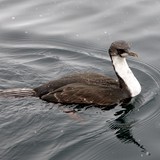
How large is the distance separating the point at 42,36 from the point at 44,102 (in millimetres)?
3663

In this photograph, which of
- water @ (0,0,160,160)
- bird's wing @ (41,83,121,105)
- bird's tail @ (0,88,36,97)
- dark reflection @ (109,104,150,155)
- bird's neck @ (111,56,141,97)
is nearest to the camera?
water @ (0,0,160,160)

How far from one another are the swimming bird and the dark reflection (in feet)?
1.01

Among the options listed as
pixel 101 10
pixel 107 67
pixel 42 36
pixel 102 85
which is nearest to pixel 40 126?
pixel 102 85

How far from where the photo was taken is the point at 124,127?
974 cm

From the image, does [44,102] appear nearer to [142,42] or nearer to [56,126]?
[56,126]

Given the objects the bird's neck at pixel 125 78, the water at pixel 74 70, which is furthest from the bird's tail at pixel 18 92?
the bird's neck at pixel 125 78

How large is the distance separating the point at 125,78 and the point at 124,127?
1337mm

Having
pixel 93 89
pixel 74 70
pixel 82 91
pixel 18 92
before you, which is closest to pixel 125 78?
pixel 93 89

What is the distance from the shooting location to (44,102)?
10.4 metres

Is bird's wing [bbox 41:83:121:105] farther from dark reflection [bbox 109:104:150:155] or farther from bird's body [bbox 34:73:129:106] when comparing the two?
dark reflection [bbox 109:104:150:155]

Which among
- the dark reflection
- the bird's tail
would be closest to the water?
the dark reflection

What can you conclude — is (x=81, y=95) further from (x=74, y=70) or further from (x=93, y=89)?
(x=74, y=70)

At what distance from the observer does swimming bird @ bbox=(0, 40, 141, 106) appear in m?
10.3

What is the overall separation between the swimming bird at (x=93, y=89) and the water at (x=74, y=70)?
0.55ft
